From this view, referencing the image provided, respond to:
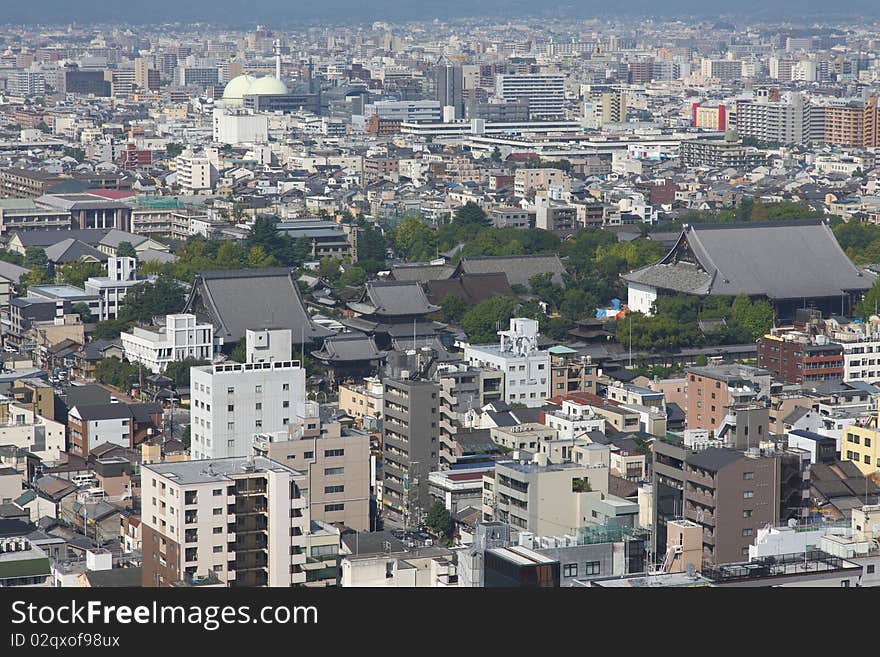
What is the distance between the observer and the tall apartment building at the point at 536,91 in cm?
3781

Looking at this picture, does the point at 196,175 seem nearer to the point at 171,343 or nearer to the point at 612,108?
the point at 612,108

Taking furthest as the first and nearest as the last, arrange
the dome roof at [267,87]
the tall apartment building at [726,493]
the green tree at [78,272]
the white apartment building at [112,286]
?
the dome roof at [267,87]
the green tree at [78,272]
the white apartment building at [112,286]
the tall apartment building at [726,493]

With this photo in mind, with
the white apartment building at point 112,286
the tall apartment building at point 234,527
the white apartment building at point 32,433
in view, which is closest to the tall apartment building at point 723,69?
the white apartment building at point 112,286

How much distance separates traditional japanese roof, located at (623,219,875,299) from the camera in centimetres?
1504

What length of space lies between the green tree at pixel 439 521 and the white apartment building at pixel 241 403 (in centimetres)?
131

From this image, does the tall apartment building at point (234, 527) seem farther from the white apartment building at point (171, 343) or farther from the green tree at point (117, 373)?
the white apartment building at point (171, 343)

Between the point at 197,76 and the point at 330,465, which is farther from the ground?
the point at 197,76

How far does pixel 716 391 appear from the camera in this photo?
10594 millimetres

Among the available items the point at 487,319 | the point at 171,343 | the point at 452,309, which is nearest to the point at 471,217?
the point at 452,309

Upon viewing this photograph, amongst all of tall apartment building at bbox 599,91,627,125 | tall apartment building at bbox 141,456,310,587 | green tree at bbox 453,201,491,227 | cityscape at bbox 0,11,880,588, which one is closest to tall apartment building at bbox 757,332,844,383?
cityscape at bbox 0,11,880,588

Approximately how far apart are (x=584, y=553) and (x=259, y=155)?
23.4 meters

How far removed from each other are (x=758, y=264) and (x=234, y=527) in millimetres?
9999

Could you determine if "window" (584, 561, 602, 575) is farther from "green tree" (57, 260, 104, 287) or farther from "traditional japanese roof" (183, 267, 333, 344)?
"green tree" (57, 260, 104, 287)

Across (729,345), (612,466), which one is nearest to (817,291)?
(729,345)
